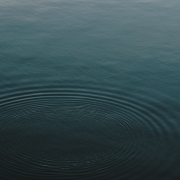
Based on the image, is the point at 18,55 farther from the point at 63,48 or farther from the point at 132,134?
the point at 132,134

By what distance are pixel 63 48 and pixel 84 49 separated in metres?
1.86

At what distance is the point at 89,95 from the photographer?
27.0 meters

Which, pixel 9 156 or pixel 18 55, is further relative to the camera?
pixel 18 55

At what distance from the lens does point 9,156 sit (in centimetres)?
2047

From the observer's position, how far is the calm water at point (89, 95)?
2022 cm

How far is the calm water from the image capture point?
20217 millimetres

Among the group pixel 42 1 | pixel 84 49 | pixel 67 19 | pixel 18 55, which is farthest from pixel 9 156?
pixel 42 1

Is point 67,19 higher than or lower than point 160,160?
higher

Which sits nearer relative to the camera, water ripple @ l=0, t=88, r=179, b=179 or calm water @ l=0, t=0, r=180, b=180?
water ripple @ l=0, t=88, r=179, b=179

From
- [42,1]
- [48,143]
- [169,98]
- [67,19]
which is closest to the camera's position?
[48,143]

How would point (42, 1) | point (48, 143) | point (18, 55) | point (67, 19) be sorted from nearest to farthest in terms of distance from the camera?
point (48, 143)
point (18, 55)
point (67, 19)
point (42, 1)

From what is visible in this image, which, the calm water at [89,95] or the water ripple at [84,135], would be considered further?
the calm water at [89,95]

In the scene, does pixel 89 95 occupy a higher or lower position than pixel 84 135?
higher

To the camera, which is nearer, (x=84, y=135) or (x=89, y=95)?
(x=84, y=135)
